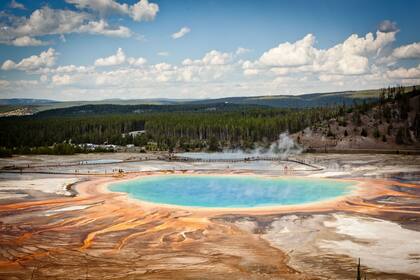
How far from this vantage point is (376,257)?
18.7 m

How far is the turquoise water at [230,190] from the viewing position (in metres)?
31.8

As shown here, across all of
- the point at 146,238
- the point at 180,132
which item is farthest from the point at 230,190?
the point at 180,132

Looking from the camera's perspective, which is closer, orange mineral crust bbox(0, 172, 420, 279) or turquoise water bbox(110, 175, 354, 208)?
orange mineral crust bbox(0, 172, 420, 279)

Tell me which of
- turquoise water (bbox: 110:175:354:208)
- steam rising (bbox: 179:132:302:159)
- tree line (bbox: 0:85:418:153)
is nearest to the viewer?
turquoise water (bbox: 110:175:354:208)

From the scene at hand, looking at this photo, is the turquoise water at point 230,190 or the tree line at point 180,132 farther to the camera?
the tree line at point 180,132

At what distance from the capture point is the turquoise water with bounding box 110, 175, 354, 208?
3183 cm

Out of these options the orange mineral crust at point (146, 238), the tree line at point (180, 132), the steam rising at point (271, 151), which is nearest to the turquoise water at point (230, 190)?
the orange mineral crust at point (146, 238)

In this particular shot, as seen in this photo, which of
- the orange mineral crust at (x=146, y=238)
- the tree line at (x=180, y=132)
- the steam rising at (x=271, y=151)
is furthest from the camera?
the tree line at (x=180, y=132)

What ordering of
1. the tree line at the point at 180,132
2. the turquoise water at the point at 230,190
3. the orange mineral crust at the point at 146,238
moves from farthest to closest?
the tree line at the point at 180,132 → the turquoise water at the point at 230,190 → the orange mineral crust at the point at 146,238

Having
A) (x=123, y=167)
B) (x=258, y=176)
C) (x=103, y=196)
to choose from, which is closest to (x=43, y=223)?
(x=103, y=196)

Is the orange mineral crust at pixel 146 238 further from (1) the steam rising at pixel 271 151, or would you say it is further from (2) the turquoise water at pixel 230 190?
(1) the steam rising at pixel 271 151

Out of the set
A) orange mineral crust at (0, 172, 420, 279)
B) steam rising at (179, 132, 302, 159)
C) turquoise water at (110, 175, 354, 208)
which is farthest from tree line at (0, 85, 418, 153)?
orange mineral crust at (0, 172, 420, 279)

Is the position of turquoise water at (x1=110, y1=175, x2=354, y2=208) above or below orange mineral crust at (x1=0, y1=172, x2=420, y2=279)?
below

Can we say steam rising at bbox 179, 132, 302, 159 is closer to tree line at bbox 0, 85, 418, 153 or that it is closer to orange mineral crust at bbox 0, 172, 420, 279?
tree line at bbox 0, 85, 418, 153
